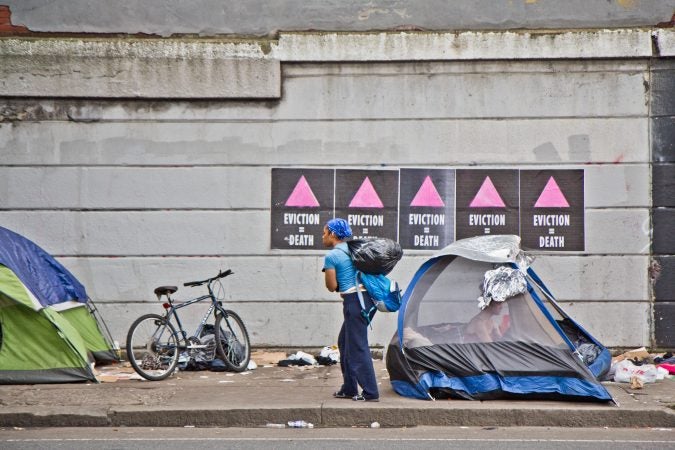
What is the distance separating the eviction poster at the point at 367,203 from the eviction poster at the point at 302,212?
0.15 meters

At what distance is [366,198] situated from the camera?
1184 centimetres

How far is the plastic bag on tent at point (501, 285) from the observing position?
8.72 metres

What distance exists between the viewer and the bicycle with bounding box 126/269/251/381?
10031mm

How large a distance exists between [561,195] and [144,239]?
218 inches

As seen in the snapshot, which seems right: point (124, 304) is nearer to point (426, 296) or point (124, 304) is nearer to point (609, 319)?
point (426, 296)

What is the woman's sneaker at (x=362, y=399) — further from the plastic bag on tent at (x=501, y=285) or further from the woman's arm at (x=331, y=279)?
the plastic bag on tent at (x=501, y=285)

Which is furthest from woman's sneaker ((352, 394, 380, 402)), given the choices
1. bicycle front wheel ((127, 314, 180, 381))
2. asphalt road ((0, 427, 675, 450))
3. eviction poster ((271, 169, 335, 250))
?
eviction poster ((271, 169, 335, 250))

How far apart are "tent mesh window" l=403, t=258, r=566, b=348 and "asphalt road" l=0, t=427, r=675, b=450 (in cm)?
103

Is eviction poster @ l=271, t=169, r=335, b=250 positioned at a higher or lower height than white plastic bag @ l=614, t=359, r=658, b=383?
higher

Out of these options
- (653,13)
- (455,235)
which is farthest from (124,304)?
(653,13)

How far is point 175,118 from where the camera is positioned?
39.1ft

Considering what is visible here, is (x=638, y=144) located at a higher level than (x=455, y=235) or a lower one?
higher

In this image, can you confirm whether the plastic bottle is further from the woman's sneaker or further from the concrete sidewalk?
the woman's sneaker

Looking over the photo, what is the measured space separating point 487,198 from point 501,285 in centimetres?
319
